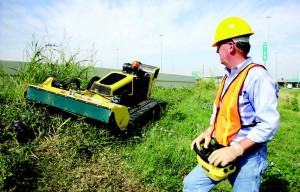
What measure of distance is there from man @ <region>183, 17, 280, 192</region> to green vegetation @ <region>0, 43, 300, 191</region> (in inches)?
61.8

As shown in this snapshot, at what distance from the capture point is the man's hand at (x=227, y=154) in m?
1.88

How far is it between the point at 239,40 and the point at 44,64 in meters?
4.51

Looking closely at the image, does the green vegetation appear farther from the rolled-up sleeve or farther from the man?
the rolled-up sleeve

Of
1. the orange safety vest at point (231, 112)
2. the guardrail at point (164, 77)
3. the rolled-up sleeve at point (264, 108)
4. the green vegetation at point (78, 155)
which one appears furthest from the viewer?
the guardrail at point (164, 77)

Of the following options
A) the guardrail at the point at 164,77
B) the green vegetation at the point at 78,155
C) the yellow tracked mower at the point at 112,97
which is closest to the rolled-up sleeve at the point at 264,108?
the green vegetation at the point at 78,155

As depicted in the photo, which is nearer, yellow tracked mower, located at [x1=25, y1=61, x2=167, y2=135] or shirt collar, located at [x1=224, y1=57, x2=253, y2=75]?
shirt collar, located at [x1=224, y1=57, x2=253, y2=75]

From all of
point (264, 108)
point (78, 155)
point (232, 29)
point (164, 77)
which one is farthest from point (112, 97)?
point (164, 77)

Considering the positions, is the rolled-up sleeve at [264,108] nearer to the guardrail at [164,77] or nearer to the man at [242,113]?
the man at [242,113]

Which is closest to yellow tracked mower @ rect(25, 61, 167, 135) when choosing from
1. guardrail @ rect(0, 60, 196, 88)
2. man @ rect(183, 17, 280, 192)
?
guardrail @ rect(0, 60, 196, 88)

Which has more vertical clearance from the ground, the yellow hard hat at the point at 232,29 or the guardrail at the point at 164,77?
the yellow hard hat at the point at 232,29

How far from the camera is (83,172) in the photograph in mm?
3582

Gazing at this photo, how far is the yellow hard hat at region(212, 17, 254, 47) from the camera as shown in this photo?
82.4 inches

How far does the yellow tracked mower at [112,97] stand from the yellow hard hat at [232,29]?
2.34 metres

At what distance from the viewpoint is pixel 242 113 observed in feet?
6.57
